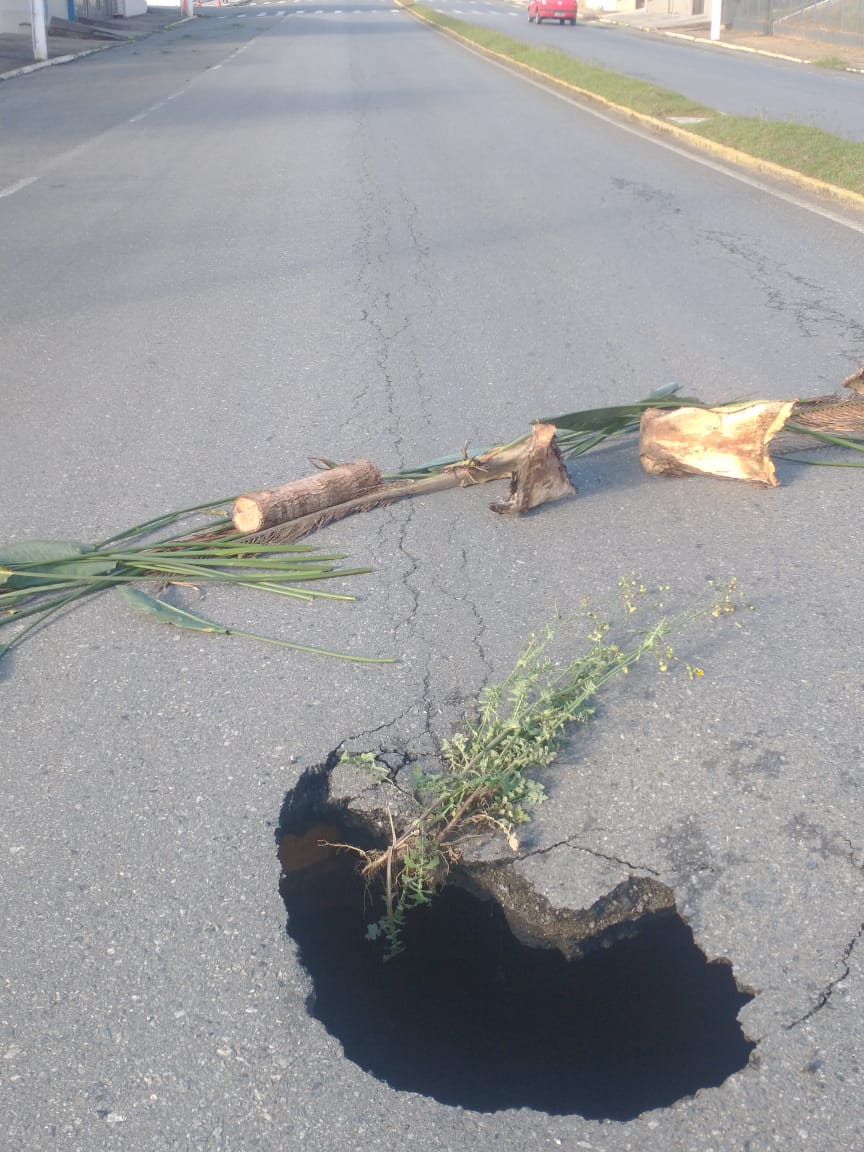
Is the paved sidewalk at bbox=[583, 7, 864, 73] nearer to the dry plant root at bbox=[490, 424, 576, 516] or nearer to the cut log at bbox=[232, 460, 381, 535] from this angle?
the dry plant root at bbox=[490, 424, 576, 516]

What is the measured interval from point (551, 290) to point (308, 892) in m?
6.02

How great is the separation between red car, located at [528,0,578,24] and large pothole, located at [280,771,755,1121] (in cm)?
4783

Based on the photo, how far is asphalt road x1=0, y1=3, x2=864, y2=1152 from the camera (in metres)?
2.46

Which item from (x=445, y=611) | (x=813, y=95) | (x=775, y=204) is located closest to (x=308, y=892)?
(x=445, y=611)

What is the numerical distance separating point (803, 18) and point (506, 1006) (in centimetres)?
4155

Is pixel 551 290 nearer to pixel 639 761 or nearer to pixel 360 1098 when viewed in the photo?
pixel 639 761

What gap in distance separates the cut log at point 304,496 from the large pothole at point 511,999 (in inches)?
65.8

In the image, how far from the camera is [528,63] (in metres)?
25.9

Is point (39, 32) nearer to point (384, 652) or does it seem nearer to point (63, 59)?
point (63, 59)

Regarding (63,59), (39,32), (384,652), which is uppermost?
(384,652)

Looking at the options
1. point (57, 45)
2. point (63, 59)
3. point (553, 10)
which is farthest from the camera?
point (553, 10)

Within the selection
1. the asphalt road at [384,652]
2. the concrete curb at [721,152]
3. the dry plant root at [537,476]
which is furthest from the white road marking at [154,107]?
the dry plant root at [537,476]

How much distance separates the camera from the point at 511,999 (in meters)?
2.84

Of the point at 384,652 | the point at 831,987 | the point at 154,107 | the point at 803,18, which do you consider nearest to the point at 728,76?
the point at 154,107
